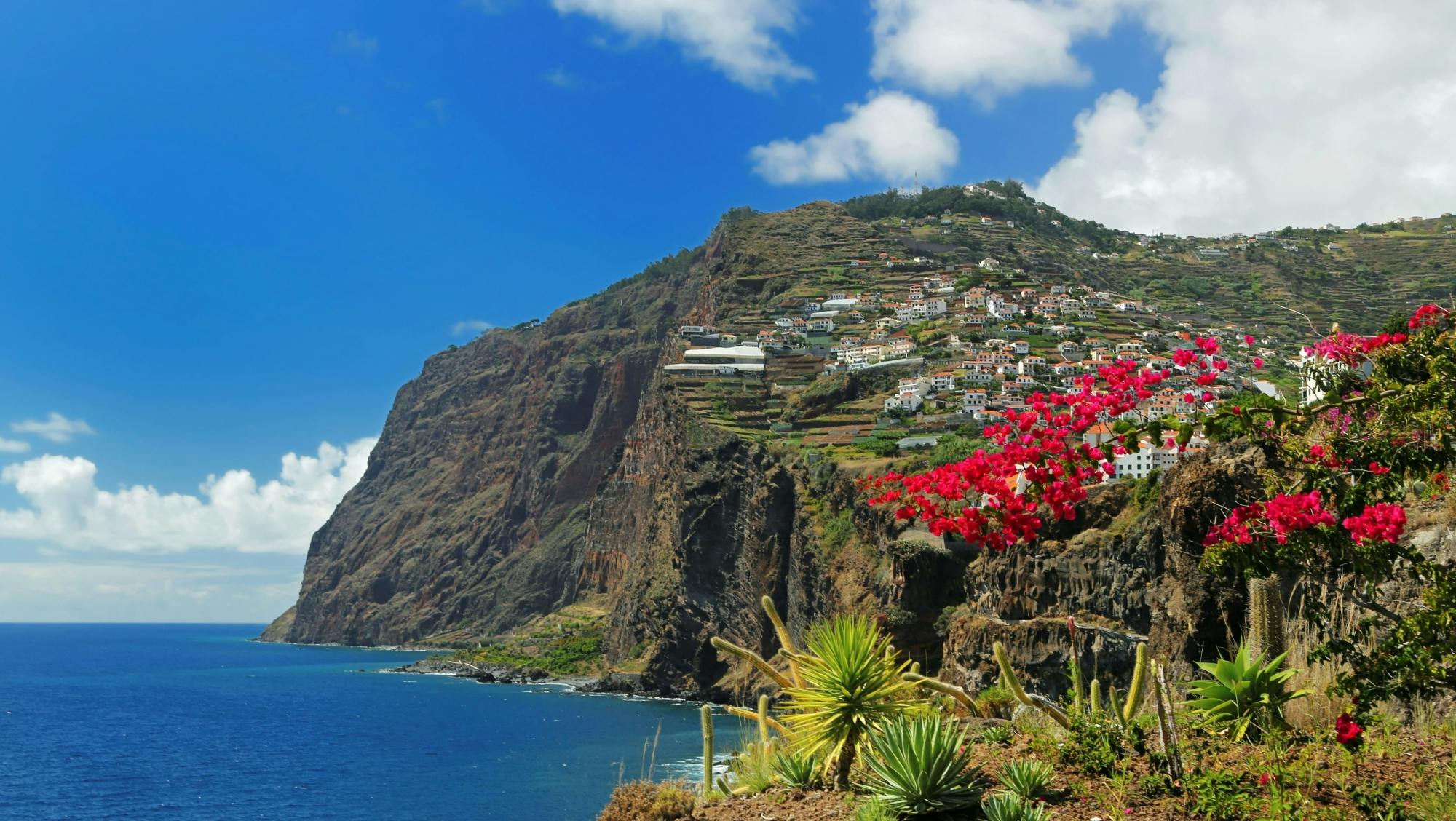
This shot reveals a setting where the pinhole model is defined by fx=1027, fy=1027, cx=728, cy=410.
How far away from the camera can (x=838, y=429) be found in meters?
83.6

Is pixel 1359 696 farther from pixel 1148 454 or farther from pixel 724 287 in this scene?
pixel 724 287

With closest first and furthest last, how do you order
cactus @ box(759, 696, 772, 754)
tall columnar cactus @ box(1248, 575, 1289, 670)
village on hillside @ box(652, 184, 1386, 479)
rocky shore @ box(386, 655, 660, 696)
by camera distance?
1. tall columnar cactus @ box(1248, 575, 1289, 670)
2. cactus @ box(759, 696, 772, 754)
3. village on hillside @ box(652, 184, 1386, 479)
4. rocky shore @ box(386, 655, 660, 696)

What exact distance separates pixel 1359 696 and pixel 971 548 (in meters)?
49.9

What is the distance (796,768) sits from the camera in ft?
26.9

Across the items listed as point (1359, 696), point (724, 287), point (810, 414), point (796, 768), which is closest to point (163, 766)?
point (810, 414)

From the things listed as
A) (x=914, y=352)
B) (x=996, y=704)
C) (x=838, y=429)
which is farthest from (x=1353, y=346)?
(x=914, y=352)

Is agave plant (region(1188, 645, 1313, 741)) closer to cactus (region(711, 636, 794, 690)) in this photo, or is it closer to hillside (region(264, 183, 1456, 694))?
cactus (region(711, 636, 794, 690))

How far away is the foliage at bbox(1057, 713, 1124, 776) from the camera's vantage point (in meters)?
7.50

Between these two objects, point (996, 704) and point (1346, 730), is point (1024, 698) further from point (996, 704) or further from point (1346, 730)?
point (1346, 730)

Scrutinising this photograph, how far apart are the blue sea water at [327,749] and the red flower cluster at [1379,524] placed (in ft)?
58.3

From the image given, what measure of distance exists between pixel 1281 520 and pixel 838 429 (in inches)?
3037

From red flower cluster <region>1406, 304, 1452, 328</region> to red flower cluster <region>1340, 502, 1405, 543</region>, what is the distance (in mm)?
1512

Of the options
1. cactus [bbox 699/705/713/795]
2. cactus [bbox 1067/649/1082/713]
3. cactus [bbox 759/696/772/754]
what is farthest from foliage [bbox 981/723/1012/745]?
cactus [bbox 699/705/713/795]

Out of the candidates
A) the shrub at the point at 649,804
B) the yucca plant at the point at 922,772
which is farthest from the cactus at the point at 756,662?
the yucca plant at the point at 922,772
